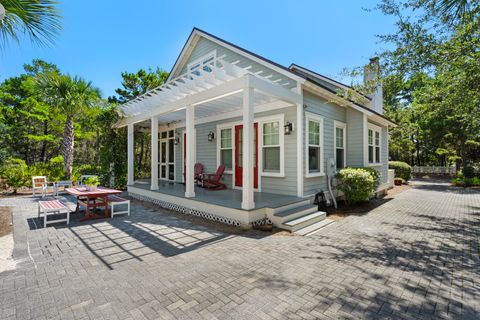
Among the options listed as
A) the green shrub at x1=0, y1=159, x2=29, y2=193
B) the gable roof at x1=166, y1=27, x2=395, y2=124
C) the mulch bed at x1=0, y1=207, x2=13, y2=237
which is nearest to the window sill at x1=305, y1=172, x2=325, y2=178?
the gable roof at x1=166, y1=27, x2=395, y2=124

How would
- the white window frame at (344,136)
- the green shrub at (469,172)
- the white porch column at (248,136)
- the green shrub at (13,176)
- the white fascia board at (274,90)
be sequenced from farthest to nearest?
1. the green shrub at (469,172)
2. the green shrub at (13,176)
3. the white window frame at (344,136)
4. the white fascia board at (274,90)
5. the white porch column at (248,136)

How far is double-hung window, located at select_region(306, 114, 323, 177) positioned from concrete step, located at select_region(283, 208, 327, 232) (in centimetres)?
137

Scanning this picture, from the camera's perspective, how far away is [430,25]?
4746 mm

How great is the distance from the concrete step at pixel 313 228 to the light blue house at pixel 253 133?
0.27 feet

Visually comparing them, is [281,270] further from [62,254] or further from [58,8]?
[58,8]

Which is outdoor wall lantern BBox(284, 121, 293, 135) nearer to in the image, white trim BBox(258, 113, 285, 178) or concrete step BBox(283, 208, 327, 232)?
white trim BBox(258, 113, 285, 178)

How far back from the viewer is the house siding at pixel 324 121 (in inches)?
283

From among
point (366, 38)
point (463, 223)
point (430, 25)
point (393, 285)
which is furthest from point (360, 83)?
point (393, 285)

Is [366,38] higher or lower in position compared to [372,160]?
higher

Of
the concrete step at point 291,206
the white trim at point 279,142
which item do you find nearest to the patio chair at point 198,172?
the white trim at point 279,142

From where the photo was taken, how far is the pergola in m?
5.23

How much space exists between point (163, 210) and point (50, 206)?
2845mm

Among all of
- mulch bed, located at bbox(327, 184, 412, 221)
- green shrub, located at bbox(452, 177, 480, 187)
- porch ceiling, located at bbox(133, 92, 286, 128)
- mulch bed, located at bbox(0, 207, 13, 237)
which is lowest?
mulch bed, located at bbox(327, 184, 412, 221)

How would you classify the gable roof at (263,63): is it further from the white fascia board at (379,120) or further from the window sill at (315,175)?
the window sill at (315,175)
